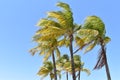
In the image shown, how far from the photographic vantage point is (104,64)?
4050 centimetres

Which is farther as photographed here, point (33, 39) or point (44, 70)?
point (44, 70)

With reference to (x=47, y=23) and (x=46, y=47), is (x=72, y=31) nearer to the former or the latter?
(x=47, y=23)

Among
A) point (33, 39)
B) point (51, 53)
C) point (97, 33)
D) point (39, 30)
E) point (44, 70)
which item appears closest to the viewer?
point (97, 33)

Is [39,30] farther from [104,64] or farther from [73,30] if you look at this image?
[104,64]

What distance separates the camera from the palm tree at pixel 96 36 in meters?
40.7

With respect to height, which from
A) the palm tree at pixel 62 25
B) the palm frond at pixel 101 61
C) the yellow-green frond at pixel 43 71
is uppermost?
the yellow-green frond at pixel 43 71

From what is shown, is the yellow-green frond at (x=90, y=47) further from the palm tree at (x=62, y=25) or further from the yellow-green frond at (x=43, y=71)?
the yellow-green frond at (x=43, y=71)

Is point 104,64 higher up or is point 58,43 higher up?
point 58,43

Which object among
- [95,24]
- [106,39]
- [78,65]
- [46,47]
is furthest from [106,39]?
[78,65]

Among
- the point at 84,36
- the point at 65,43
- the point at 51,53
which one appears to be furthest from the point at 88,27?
the point at 51,53

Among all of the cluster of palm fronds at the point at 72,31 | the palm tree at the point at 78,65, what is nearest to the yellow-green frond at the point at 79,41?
the cluster of palm fronds at the point at 72,31

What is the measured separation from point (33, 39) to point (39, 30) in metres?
3.44

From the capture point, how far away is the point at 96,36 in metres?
41.9

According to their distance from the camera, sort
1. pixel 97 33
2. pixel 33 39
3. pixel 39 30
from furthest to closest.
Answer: pixel 33 39
pixel 39 30
pixel 97 33
